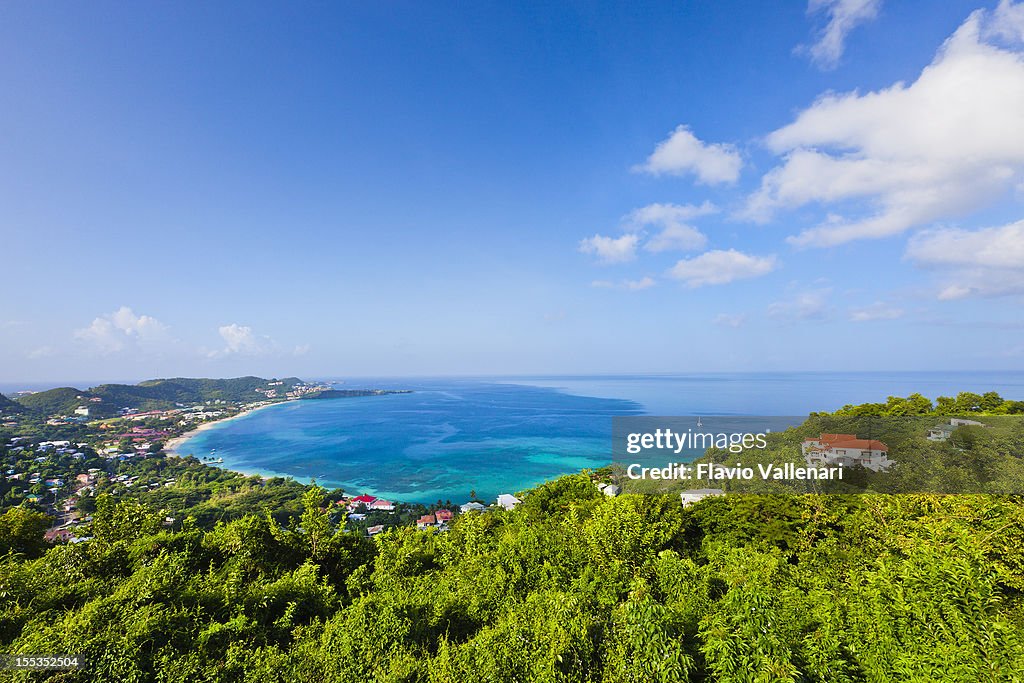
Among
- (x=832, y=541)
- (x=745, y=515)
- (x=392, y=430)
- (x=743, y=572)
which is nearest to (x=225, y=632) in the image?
(x=743, y=572)

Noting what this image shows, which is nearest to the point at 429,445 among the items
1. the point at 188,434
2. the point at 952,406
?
the point at 188,434

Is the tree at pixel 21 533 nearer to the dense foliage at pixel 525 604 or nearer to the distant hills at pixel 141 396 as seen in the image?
the dense foliage at pixel 525 604

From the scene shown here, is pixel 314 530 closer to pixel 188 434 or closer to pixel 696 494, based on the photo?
pixel 696 494

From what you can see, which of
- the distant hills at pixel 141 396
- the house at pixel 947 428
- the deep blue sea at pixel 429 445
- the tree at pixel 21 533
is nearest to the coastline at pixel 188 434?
the deep blue sea at pixel 429 445

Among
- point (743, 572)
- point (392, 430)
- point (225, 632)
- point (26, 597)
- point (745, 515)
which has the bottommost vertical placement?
point (392, 430)

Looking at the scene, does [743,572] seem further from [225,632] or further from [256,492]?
[256,492]
